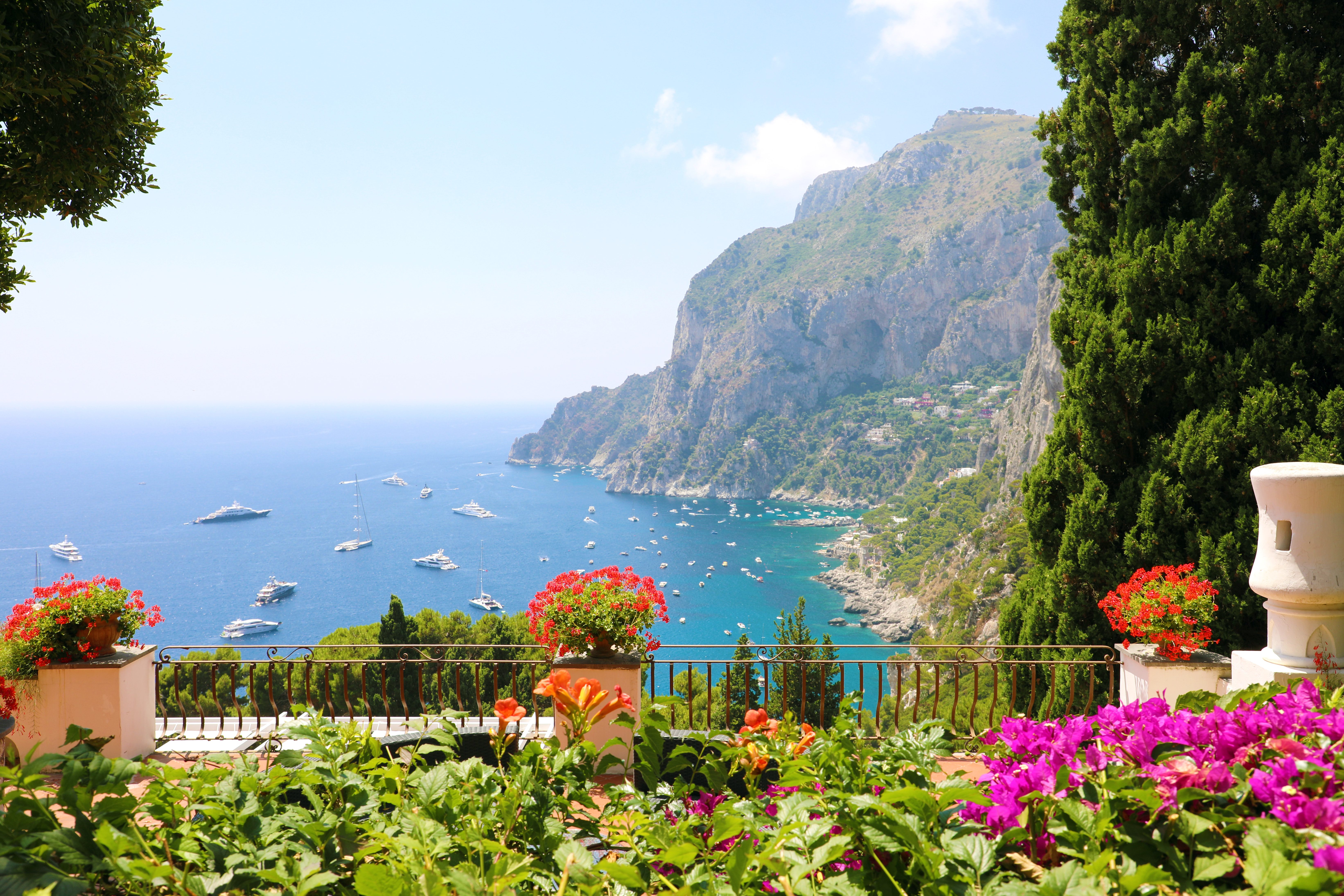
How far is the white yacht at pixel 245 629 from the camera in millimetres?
55344

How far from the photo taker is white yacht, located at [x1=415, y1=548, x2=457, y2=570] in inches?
2943

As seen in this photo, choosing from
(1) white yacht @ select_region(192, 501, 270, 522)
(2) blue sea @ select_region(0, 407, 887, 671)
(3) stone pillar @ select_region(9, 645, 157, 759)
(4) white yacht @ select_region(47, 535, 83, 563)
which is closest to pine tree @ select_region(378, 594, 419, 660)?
(3) stone pillar @ select_region(9, 645, 157, 759)

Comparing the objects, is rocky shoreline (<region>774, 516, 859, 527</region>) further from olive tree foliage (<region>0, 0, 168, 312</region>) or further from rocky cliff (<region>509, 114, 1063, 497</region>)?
olive tree foliage (<region>0, 0, 168, 312</region>)

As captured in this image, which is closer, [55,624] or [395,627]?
[55,624]

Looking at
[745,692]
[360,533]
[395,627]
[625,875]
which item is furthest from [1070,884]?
[360,533]

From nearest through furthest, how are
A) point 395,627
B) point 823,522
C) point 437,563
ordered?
point 395,627, point 437,563, point 823,522

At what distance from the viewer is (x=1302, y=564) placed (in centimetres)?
349

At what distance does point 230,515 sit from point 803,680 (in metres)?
106

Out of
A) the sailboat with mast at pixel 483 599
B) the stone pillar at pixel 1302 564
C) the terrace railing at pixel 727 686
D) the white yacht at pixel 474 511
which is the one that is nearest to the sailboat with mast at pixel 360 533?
the white yacht at pixel 474 511

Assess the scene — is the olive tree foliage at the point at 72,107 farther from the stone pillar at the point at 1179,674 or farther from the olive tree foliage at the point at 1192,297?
the olive tree foliage at the point at 1192,297

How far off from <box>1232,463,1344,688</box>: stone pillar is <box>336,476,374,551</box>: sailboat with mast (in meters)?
86.8

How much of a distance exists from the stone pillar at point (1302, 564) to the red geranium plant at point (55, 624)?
607 centimetres

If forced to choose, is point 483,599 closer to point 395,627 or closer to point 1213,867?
point 395,627

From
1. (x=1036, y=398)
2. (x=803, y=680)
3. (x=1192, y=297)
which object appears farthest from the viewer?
(x=1036, y=398)
